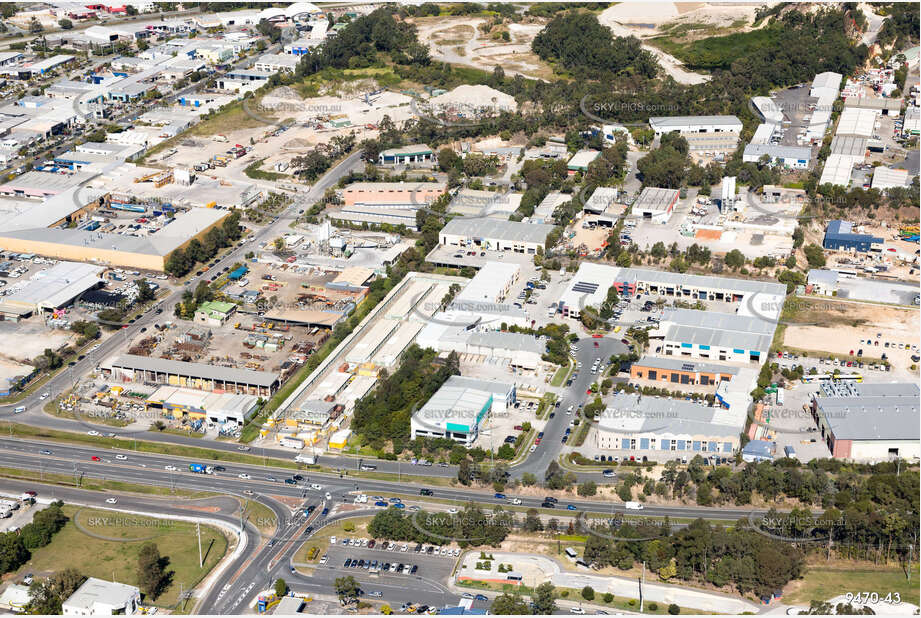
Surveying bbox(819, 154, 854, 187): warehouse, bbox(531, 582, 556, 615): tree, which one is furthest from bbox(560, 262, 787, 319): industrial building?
bbox(531, 582, 556, 615): tree

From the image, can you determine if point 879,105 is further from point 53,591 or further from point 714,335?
point 53,591

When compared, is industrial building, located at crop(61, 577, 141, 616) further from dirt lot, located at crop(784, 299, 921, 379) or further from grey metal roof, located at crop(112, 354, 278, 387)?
dirt lot, located at crop(784, 299, 921, 379)

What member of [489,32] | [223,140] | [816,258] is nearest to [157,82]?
[223,140]

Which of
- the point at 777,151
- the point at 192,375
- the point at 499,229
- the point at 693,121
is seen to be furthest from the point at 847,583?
the point at 693,121

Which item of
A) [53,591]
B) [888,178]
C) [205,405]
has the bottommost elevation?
[205,405]

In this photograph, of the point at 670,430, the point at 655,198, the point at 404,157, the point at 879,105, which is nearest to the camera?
the point at 670,430

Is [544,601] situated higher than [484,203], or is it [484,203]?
[484,203]

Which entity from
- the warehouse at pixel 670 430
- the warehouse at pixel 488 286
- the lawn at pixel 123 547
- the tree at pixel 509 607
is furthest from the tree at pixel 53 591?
the warehouse at pixel 488 286
